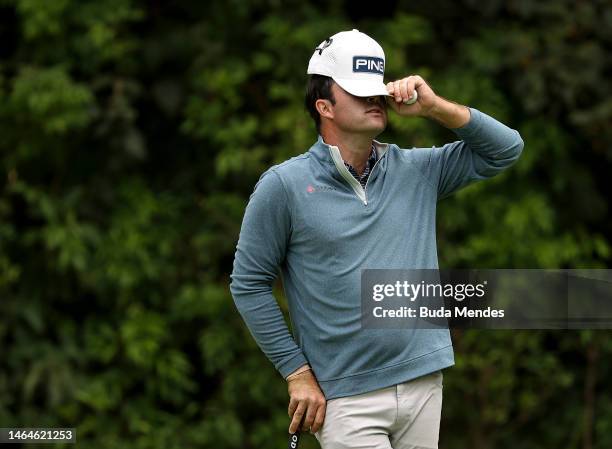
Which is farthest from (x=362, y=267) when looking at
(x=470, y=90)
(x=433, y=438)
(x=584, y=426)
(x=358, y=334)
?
(x=584, y=426)

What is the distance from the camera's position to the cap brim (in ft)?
10.2

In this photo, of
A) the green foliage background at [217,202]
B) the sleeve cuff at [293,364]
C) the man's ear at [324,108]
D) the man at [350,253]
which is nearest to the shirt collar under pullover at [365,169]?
the man at [350,253]

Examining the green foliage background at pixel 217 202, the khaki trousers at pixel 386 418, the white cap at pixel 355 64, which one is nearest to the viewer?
the khaki trousers at pixel 386 418

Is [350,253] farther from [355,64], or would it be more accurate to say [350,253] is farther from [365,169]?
[355,64]

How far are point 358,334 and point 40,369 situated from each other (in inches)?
137

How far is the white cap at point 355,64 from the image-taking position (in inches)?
124

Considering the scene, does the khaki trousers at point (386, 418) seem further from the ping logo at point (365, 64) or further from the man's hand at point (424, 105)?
the ping logo at point (365, 64)

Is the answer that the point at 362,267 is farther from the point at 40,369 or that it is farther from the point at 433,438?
the point at 40,369

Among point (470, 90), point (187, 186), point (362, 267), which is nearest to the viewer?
point (362, 267)

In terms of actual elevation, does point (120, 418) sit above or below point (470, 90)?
below

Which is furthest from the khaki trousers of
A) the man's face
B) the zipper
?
the man's face

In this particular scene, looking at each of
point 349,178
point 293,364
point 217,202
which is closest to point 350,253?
point 349,178

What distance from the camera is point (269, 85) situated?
6355 millimetres

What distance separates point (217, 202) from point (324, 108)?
3.07m
